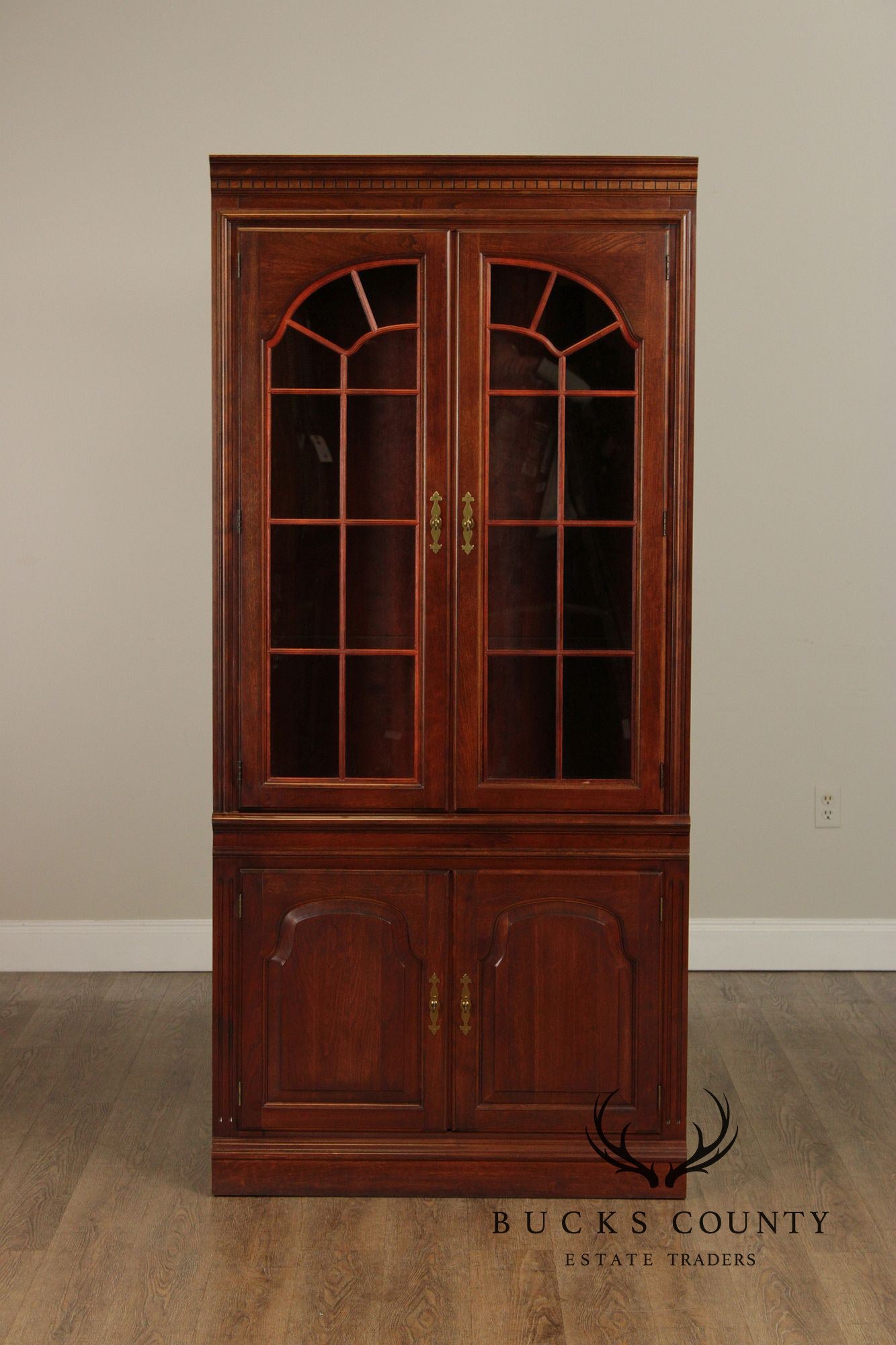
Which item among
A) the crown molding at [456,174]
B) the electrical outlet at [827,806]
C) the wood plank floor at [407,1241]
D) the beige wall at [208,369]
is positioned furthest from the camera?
the electrical outlet at [827,806]

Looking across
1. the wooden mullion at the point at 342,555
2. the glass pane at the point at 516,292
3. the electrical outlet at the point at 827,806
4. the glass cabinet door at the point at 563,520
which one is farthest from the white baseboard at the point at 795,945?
the glass pane at the point at 516,292

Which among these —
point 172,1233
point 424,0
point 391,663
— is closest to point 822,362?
point 424,0

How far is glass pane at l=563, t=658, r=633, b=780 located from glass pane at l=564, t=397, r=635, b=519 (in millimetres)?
301

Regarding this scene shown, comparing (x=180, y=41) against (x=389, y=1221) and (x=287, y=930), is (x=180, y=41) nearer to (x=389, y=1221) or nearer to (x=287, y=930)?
(x=287, y=930)

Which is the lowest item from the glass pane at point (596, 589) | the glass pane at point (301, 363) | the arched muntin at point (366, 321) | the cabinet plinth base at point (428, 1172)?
the cabinet plinth base at point (428, 1172)

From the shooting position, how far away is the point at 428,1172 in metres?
2.35

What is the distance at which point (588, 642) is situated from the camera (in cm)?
232

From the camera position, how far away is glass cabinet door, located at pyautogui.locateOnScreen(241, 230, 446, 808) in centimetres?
227

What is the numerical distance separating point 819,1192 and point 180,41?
3.40 m

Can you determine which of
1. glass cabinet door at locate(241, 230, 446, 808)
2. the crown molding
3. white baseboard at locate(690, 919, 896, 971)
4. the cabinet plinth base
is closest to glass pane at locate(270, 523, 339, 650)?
glass cabinet door at locate(241, 230, 446, 808)

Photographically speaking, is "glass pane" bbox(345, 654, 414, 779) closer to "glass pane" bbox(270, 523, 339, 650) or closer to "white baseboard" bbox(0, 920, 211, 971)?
"glass pane" bbox(270, 523, 339, 650)

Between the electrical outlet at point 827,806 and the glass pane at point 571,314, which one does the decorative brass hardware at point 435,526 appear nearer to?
the glass pane at point 571,314

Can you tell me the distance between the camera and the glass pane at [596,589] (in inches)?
91.4

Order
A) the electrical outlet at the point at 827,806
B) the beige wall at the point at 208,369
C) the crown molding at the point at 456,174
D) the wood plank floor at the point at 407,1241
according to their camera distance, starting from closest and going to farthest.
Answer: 1. the wood plank floor at the point at 407,1241
2. the crown molding at the point at 456,174
3. the beige wall at the point at 208,369
4. the electrical outlet at the point at 827,806
